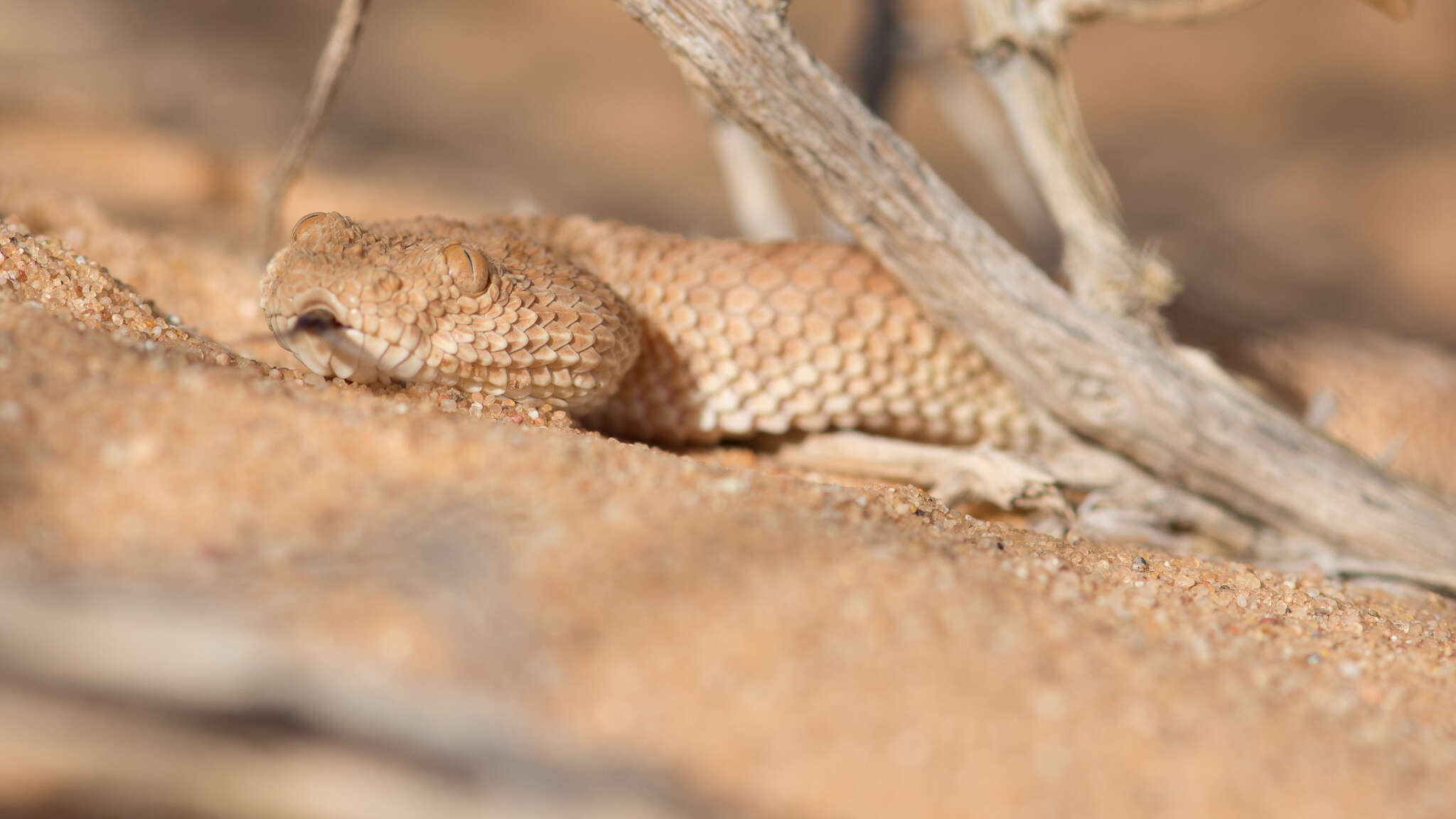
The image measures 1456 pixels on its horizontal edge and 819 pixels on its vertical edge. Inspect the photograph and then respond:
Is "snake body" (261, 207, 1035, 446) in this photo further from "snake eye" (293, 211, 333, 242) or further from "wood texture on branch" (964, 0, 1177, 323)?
"wood texture on branch" (964, 0, 1177, 323)

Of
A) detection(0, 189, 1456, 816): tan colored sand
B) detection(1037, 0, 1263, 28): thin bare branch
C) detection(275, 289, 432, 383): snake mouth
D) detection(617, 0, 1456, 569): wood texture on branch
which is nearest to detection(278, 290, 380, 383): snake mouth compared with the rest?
detection(275, 289, 432, 383): snake mouth

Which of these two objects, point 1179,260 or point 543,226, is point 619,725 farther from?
point 1179,260

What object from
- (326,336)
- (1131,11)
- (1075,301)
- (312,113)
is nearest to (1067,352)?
(1075,301)

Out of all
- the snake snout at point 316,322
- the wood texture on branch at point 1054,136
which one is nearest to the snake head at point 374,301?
the snake snout at point 316,322

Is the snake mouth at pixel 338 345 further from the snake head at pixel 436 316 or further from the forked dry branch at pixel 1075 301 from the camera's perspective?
the forked dry branch at pixel 1075 301

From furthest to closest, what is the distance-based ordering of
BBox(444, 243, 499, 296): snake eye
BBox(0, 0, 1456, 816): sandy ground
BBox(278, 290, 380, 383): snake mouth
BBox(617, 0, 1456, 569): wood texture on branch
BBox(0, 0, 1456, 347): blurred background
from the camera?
BBox(0, 0, 1456, 347): blurred background
BBox(617, 0, 1456, 569): wood texture on branch
BBox(444, 243, 499, 296): snake eye
BBox(278, 290, 380, 383): snake mouth
BBox(0, 0, 1456, 816): sandy ground

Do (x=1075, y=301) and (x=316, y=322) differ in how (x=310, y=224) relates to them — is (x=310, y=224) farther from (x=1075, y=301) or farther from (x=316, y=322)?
(x=1075, y=301)
